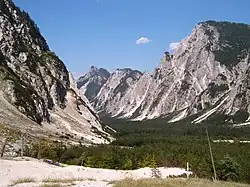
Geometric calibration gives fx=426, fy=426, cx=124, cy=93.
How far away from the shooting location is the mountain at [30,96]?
5227 inches

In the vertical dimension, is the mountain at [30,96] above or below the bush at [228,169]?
above

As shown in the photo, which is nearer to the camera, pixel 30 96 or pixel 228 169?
pixel 228 169

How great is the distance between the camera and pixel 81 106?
199750 millimetres

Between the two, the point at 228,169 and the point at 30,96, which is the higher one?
the point at 30,96

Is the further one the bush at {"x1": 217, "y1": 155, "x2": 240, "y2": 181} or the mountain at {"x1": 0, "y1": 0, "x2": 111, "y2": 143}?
the mountain at {"x1": 0, "y1": 0, "x2": 111, "y2": 143}

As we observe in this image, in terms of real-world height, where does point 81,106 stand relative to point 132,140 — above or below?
above

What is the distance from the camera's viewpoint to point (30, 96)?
15412 centimetres

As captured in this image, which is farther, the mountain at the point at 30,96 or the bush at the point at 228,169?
the mountain at the point at 30,96

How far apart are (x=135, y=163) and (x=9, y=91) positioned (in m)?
57.9

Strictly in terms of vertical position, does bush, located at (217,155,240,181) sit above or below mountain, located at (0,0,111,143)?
below

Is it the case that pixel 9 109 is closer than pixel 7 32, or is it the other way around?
pixel 9 109

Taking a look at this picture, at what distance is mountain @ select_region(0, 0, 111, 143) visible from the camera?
132763 mm

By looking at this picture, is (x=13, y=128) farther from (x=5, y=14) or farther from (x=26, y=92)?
(x=5, y=14)

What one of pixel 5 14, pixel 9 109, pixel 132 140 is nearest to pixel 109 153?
pixel 9 109
